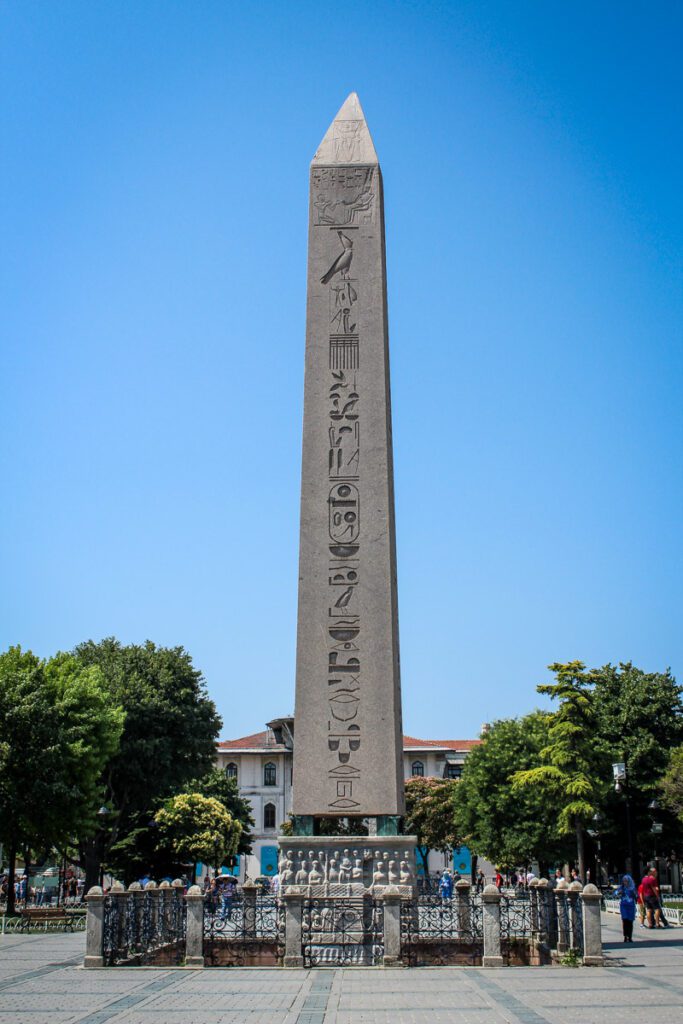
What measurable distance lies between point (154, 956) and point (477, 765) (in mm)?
28607

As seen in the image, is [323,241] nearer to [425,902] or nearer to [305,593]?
Answer: [305,593]

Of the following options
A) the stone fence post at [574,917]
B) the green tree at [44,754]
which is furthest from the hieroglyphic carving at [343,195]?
the green tree at [44,754]

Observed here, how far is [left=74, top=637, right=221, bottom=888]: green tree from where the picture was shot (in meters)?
32.2

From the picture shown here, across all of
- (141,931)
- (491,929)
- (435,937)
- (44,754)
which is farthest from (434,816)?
(491,929)

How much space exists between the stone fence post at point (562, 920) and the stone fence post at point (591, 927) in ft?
2.62

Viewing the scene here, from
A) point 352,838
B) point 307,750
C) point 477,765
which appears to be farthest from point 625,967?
point 477,765

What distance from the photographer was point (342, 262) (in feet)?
52.2

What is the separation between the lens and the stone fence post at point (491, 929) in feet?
42.9

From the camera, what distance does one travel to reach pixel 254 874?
60.0 m

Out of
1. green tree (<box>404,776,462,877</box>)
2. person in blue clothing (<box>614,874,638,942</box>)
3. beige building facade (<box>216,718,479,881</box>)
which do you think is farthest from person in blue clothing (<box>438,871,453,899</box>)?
beige building facade (<box>216,718,479,881</box>)

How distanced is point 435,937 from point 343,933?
167 cm

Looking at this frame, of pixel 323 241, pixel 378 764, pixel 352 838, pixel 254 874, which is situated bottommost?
pixel 254 874

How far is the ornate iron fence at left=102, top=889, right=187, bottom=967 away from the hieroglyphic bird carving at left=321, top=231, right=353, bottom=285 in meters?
9.12

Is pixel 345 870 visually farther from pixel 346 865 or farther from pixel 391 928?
pixel 391 928
